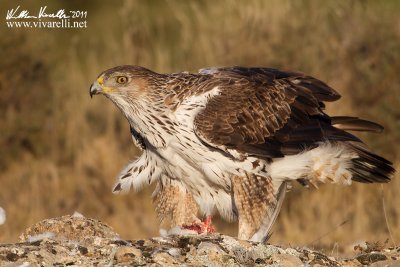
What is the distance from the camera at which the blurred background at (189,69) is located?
11719 millimetres

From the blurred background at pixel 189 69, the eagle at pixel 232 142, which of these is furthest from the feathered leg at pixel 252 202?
the blurred background at pixel 189 69

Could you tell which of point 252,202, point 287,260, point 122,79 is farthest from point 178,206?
point 287,260

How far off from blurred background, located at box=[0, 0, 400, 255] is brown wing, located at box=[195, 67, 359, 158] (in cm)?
246

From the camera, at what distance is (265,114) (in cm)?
796

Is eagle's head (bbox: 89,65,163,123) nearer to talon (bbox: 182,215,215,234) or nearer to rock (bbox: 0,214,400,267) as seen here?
talon (bbox: 182,215,215,234)

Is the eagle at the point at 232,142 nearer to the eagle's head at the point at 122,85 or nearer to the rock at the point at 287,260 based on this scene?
the eagle's head at the point at 122,85

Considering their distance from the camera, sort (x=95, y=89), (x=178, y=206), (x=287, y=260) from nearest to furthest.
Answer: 1. (x=287, y=260)
2. (x=95, y=89)
3. (x=178, y=206)

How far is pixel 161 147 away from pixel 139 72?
69 centimetres

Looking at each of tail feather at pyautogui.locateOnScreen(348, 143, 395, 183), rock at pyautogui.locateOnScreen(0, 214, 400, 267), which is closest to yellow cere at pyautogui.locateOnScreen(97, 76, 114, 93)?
rock at pyautogui.locateOnScreen(0, 214, 400, 267)

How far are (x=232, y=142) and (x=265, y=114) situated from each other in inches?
19.6

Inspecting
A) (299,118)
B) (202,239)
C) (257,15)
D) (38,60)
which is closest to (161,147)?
(299,118)

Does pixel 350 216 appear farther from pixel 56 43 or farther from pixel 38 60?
pixel 56 43

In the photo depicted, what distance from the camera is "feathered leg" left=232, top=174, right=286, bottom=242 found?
7614 millimetres

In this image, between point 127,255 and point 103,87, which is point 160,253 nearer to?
point 127,255
